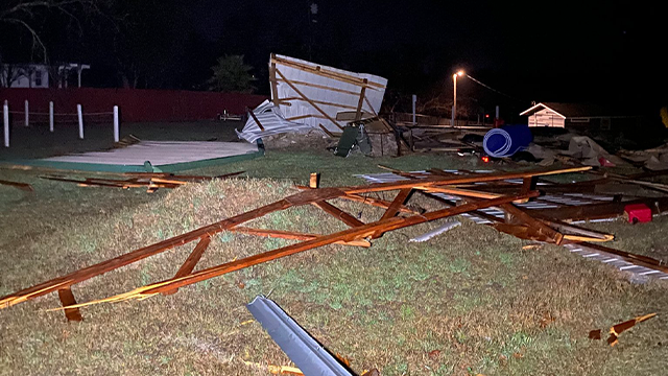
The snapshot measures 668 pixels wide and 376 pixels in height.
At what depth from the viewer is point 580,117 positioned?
1297 inches

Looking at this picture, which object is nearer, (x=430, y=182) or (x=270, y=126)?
(x=430, y=182)

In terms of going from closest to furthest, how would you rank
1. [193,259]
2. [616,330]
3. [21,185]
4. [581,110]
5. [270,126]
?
1. [616,330]
2. [193,259]
3. [21,185]
4. [270,126]
5. [581,110]

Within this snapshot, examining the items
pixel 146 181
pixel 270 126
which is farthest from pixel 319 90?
pixel 146 181

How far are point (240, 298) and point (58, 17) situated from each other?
102 feet

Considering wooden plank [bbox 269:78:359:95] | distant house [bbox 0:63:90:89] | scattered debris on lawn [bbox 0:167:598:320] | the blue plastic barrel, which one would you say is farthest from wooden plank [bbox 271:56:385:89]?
distant house [bbox 0:63:90:89]

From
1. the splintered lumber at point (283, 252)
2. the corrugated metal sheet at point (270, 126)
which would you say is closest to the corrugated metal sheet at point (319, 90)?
the corrugated metal sheet at point (270, 126)

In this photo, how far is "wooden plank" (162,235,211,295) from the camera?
161 inches

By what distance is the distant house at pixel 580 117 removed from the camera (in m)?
30.8

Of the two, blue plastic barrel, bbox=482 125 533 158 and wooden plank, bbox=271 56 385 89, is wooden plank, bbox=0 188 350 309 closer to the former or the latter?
blue plastic barrel, bbox=482 125 533 158

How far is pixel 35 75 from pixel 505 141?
131 ft

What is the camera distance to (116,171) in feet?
31.3

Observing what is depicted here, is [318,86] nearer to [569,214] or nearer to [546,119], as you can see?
[569,214]

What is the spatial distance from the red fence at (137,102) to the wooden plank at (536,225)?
24679mm

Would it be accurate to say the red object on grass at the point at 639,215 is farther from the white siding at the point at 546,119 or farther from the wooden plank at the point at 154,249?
the white siding at the point at 546,119
